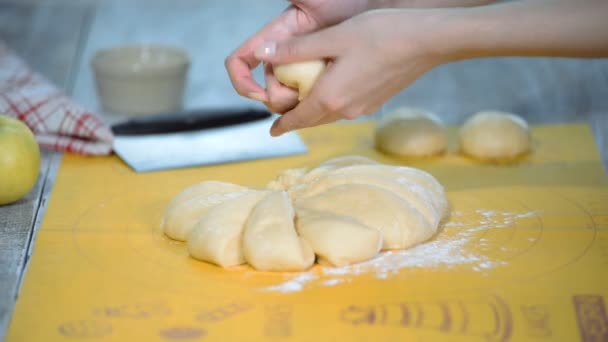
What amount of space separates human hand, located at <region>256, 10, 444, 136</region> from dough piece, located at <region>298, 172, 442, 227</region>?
145 millimetres

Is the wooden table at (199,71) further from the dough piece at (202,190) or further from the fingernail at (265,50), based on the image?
the fingernail at (265,50)

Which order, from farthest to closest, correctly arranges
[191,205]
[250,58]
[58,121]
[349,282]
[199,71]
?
[199,71] → [58,121] → [250,58] → [191,205] → [349,282]

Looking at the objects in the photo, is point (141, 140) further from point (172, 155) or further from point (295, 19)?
point (295, 19)

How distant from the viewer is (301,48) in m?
1.78

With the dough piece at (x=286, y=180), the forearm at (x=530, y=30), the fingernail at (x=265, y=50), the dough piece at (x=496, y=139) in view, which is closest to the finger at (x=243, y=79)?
the fingernail at (x=265, y=50)

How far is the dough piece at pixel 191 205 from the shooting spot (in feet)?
5.97

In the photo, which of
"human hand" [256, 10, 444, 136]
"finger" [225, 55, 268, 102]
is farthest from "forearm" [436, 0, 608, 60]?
"finger" [225, 55, 268, 102]

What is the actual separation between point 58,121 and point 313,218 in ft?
3.75

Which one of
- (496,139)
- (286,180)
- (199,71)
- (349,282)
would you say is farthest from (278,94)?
(199,71)

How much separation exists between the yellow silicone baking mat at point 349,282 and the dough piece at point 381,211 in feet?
0.12

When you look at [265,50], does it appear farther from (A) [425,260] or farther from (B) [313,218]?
(A) [425,260]

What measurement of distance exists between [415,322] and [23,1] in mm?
3574

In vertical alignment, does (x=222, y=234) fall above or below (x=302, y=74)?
below

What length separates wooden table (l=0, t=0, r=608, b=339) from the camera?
212 centimetres
